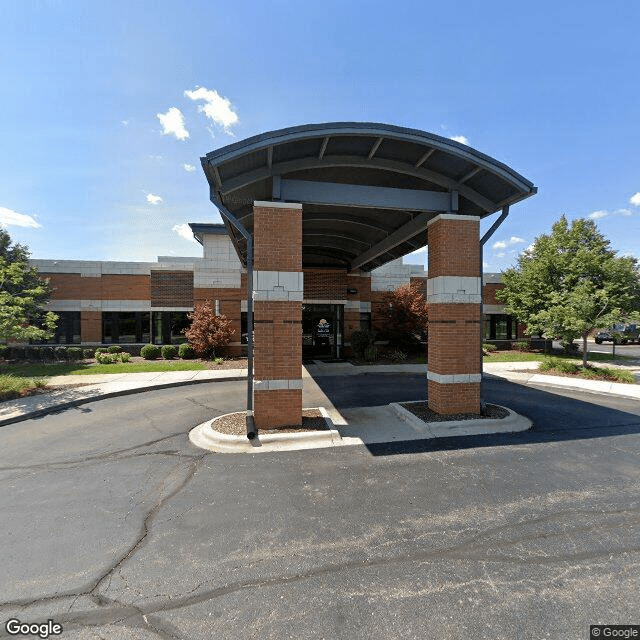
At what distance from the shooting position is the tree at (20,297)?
10742 millimetres

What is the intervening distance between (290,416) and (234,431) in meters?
1.24

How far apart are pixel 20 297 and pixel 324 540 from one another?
1763cm

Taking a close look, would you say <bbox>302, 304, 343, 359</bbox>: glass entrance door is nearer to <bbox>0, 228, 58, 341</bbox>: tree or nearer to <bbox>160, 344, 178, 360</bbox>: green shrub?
<bbox>160, 344, 178, 360</bbox>: green shrub

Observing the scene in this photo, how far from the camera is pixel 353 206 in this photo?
8.00 metres

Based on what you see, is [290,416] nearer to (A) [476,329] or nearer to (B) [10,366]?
(A) [476,329]

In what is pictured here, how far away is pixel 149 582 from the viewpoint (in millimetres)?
3121

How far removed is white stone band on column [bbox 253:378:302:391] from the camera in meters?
7.27

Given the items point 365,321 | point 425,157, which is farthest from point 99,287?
point 425,157

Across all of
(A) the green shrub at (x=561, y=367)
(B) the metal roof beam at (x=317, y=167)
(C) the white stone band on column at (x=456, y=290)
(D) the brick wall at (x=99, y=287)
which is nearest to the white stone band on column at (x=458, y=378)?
(C) the white stone band on column at (x=456, y=290)

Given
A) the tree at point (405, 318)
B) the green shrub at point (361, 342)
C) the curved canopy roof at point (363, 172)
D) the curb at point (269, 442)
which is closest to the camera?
the curb at point (269, 442)

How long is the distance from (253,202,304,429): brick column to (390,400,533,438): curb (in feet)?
9.03

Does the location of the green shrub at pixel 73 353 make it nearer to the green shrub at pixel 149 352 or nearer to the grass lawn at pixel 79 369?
the grass lawn at pixel 79 369

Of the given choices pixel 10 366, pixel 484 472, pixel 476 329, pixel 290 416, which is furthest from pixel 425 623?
pixel 10 366

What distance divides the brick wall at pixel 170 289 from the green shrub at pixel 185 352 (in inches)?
134
